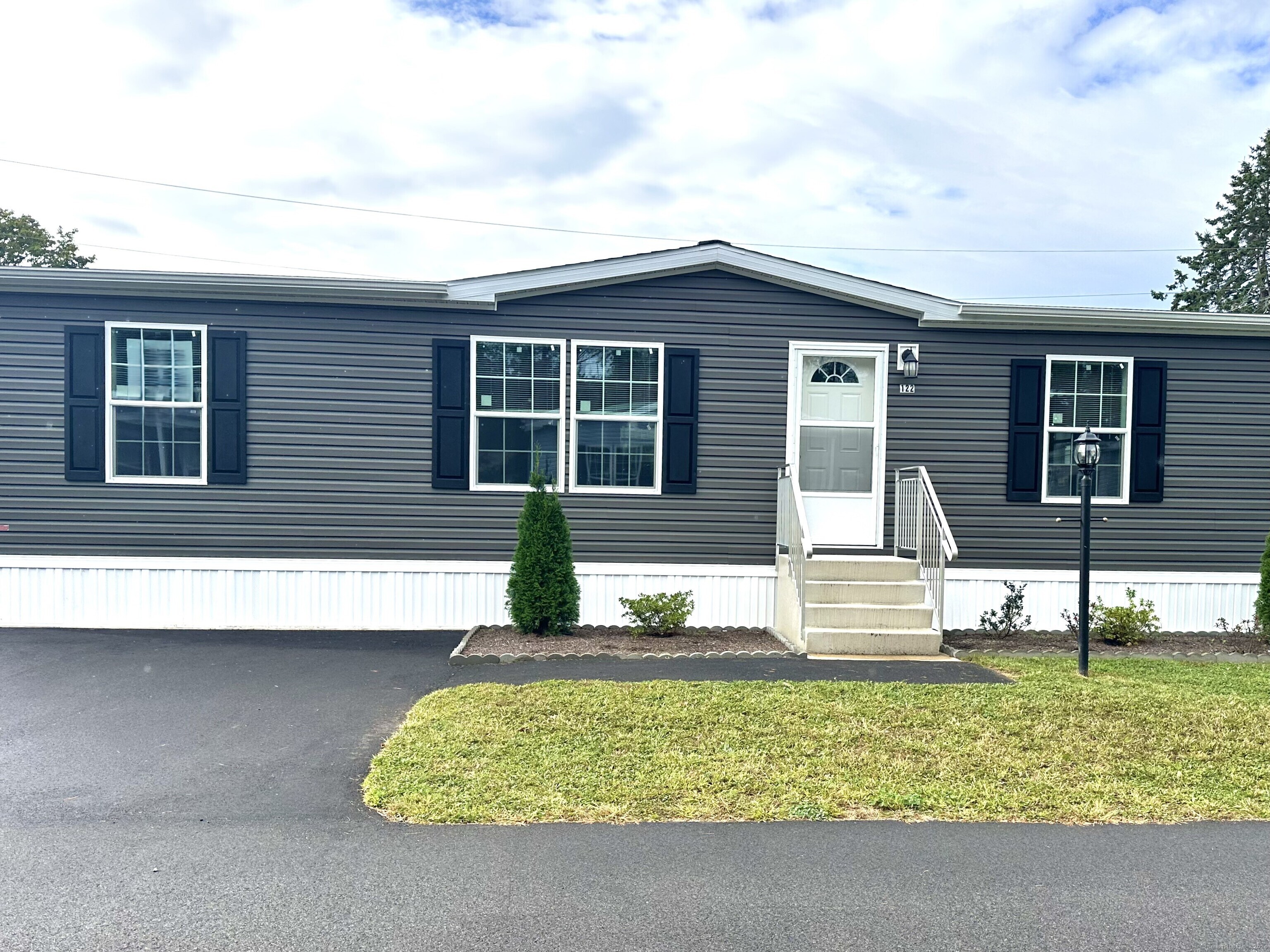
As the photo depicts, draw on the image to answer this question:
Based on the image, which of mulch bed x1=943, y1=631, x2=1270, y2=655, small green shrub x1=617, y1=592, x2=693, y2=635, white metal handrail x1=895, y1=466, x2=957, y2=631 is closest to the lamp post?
white metal handrail x1=895, y1=466, x2=957, y2=631

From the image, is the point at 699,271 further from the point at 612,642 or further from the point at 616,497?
the point at 612,642

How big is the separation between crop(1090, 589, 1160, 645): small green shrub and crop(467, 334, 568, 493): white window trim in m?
5.25

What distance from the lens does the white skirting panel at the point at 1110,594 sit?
29.1 feet

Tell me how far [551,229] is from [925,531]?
886 inches

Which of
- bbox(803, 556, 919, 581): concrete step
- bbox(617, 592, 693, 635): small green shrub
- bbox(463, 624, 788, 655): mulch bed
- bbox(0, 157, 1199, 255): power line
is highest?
bbox(0, 157, 1199, 255): power line

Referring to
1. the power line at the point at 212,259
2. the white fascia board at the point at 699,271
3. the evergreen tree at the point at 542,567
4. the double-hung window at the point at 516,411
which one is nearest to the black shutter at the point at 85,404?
the white fascia board at the point at 699,271

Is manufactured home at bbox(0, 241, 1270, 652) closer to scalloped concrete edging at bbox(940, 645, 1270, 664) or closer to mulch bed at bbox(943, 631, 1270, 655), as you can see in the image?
mulch bed at bbox(943, 631, 1270, 655)

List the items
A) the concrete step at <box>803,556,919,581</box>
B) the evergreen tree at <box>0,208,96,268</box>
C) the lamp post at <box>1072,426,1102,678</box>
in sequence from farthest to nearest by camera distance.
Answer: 1. the evergreen tree at <box>0,208,96,268</box>
2. the concrete step at <box>803,556,919,581</box>
3. the lamp post at <box>1072,426,1102,678</box>

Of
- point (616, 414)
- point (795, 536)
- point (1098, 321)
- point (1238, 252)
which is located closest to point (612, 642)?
point (795, 536)

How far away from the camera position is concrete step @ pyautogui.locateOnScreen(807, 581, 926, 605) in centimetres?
760

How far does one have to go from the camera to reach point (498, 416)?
857 centimetres

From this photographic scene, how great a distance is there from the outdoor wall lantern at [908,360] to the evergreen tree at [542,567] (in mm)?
3701

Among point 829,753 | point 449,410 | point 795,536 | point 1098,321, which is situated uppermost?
point 1098,321

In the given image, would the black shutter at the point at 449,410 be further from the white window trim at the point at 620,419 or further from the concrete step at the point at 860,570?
the concrete step at the point at 860,570
